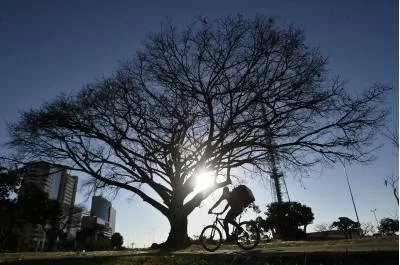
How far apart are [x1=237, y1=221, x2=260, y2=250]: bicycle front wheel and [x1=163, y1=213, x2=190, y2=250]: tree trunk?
835cm

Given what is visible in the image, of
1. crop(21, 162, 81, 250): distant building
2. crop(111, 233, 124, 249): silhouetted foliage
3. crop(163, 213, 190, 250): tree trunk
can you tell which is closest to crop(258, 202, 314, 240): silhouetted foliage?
crop(21, 162, 81, 250): distant building

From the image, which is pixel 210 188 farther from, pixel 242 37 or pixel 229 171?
pixel 242 37

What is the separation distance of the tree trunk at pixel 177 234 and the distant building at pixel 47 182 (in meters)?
7.32

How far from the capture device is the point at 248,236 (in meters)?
11.9

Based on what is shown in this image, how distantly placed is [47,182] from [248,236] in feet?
304

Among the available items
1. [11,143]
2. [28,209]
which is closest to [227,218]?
[11,143]

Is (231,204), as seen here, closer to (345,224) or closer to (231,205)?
(231,205)

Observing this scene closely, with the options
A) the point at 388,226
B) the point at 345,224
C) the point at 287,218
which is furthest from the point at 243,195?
the point at 345,224

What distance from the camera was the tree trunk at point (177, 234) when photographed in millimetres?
19578

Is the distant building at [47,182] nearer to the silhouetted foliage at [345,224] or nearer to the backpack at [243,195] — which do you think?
the backpack at [243,195]

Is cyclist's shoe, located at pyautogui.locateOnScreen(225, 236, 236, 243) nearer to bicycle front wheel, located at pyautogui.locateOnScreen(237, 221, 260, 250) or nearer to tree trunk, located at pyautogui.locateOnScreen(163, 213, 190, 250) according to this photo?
bicycle front wheel, located at pyautogui.locateOnScreen(237, 221, 260, 250)

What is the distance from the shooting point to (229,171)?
810 inches

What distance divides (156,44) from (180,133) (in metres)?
5.08

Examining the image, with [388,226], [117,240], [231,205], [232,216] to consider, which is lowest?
[232,216]
